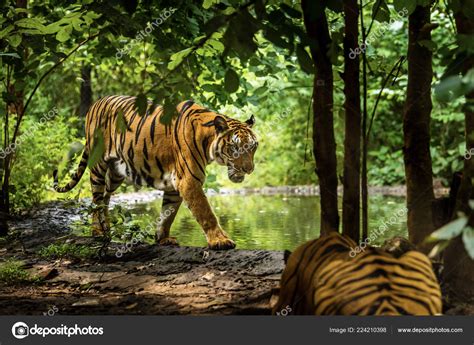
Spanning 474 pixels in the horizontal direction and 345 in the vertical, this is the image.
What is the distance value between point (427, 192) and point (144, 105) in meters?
2.10

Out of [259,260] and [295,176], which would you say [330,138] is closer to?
[259,260]

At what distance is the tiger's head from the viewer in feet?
17.6

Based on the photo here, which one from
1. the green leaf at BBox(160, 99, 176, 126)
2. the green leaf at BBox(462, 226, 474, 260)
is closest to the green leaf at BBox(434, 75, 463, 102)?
the green leaf at BBox(462, 226, 474, 260)

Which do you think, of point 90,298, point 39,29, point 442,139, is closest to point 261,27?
point 90,298

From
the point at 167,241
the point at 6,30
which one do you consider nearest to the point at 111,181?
the point at 167,241

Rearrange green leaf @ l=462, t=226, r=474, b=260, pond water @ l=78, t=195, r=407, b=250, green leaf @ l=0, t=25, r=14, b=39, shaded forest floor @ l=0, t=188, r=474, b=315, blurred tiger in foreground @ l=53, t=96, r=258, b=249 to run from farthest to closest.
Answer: pond water @ l=78, t=195, r=407, b=250 < blurred tiger in foreground @ l=53, t=96, r=258, b=249 < green leaf @ l=0, t=25, r=14, b=39 < shaded forest floor @ l=0, t=188, r=474, b=315 < green leaf @ l=462, t=226, r=474, b=260

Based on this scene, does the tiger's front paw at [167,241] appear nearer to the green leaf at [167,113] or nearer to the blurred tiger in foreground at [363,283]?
the blurred tiger in foreground at [363,283]

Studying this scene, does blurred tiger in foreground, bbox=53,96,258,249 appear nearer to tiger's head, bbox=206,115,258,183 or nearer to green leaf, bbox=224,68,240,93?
tiger's head, bbox=206,115,258,183

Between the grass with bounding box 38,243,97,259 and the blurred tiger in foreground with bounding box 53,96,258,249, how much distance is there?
0.24 metres

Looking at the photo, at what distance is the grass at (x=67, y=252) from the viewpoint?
5145mm

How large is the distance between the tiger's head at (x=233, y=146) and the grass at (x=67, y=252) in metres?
1.25

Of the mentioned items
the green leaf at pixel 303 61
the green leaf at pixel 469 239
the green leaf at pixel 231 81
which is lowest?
the green leaf at pixel 469 239

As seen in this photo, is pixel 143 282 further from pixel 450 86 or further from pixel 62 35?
pixel 450 86

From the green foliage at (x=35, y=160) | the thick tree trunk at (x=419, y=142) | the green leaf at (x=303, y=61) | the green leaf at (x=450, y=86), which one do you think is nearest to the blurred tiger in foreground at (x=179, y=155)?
the thick tree trunk at (x=419, y=142)
